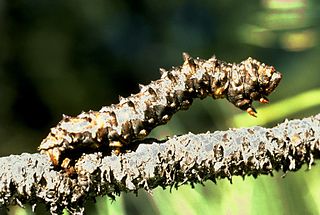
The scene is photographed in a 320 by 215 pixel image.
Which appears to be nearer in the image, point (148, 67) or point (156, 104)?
point (156, 104)

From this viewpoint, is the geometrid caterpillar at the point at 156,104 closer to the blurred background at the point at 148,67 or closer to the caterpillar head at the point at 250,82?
the caterpillar head at the point at 250,82

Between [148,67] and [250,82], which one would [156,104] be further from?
[148,67]

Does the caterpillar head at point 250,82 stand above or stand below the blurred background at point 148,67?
below

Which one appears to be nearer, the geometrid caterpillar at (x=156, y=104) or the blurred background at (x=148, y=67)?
the geometrid caterpillar at (x=156, y=104)

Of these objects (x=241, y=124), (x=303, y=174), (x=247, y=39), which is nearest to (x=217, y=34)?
(x=247, y=39)

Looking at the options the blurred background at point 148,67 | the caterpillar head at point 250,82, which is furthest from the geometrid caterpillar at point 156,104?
the blurred background at point 148,67

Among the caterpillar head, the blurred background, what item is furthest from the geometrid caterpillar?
the blurred background

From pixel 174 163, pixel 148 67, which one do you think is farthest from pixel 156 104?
pixel 148 67

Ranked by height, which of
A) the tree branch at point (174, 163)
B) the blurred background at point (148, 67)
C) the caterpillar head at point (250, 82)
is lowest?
the tree branch at point (174, 163)
